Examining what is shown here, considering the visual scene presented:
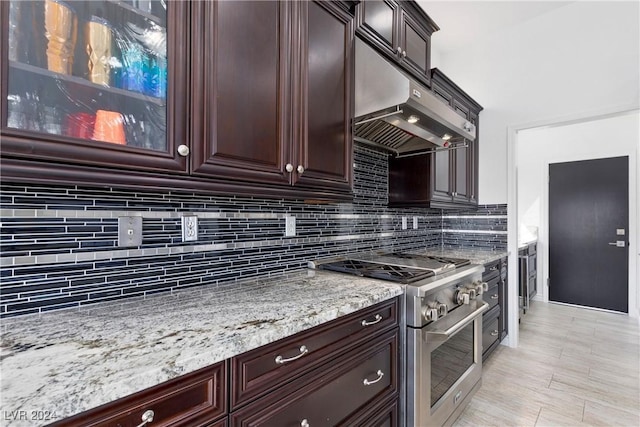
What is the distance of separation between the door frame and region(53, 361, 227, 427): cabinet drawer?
303 cm

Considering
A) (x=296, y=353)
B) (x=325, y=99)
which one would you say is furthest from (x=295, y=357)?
(x=325, y=99)

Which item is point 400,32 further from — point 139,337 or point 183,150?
point 139,337

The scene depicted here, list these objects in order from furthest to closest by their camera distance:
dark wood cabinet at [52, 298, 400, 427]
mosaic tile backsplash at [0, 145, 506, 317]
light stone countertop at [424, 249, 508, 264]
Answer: light stone countertop at [424, 249, 508, 264] < mosaic tile backsplash at [0, 145, 506, 317] < dark wood cabinet at [52, 298, 400, 427]

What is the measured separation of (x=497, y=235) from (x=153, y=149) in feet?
10.2

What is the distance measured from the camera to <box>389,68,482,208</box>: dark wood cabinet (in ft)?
7.93

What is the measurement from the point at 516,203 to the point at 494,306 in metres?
1.04

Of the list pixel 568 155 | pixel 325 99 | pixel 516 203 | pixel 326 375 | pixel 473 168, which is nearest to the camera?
pixel 326 375

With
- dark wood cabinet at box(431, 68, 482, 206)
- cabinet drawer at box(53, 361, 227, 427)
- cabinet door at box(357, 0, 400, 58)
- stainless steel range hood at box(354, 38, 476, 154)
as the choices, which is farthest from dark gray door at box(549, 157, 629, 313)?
cabinet drawer at box(53, 361, 227, 427)

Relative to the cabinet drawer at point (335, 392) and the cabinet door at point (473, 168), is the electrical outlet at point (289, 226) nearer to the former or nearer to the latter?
the cabinet drawer at point (335, 392)

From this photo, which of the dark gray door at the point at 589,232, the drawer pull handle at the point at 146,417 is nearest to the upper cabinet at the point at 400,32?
the drawer pull handle at the point at 146,417

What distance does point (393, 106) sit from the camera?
5.10 feet

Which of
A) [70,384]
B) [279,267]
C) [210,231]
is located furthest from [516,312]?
[70,384]

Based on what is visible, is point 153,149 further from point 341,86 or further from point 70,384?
point 341,86

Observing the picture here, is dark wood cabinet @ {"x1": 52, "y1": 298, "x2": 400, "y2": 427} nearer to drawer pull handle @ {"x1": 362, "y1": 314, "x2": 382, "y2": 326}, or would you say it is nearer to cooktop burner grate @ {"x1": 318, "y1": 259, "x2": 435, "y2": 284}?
drawer pull handle @ {"x1": 362, "y1": 314, "x2": 382, "y2": 326}
